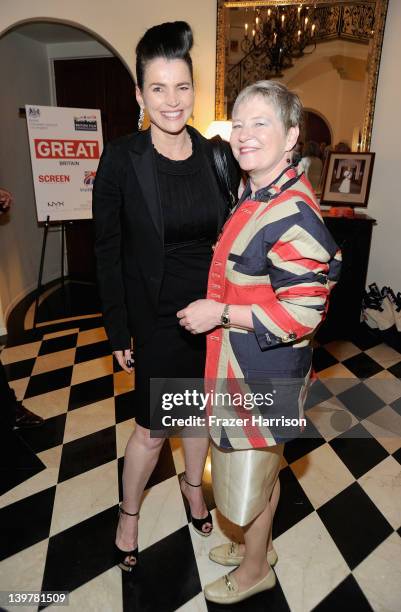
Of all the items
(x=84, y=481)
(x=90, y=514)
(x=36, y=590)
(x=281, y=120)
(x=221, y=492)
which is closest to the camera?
(x=281, y=120)

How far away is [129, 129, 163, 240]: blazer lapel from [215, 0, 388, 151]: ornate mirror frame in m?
2.51

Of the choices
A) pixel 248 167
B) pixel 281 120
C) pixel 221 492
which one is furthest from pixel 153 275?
pixel 221 492

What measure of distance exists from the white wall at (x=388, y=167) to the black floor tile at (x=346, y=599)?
2575mm

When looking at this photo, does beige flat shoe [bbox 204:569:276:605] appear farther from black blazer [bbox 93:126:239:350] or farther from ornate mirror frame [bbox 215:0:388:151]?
ornate mirror frame [bbox 215:0:388:151]

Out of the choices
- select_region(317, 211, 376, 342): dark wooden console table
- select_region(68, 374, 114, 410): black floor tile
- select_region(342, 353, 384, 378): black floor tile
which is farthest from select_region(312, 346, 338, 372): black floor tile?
select_region(68, 374, 114, 410): black floor tile

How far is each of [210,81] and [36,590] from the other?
11.5ft

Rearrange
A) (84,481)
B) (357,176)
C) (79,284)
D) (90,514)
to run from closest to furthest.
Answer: (90,514) < (84,481) < (357,176) < (79,284)

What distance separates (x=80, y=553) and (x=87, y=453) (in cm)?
60

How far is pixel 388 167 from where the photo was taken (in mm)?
3359

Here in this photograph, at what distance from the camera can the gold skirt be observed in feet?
3.75

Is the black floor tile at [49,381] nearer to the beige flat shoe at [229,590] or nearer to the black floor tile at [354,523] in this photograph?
the beige flat shoe at [229,590]

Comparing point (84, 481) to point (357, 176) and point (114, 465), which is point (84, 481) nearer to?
point (114, 465)

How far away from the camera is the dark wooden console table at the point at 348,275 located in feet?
10.8

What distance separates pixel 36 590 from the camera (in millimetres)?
1468
